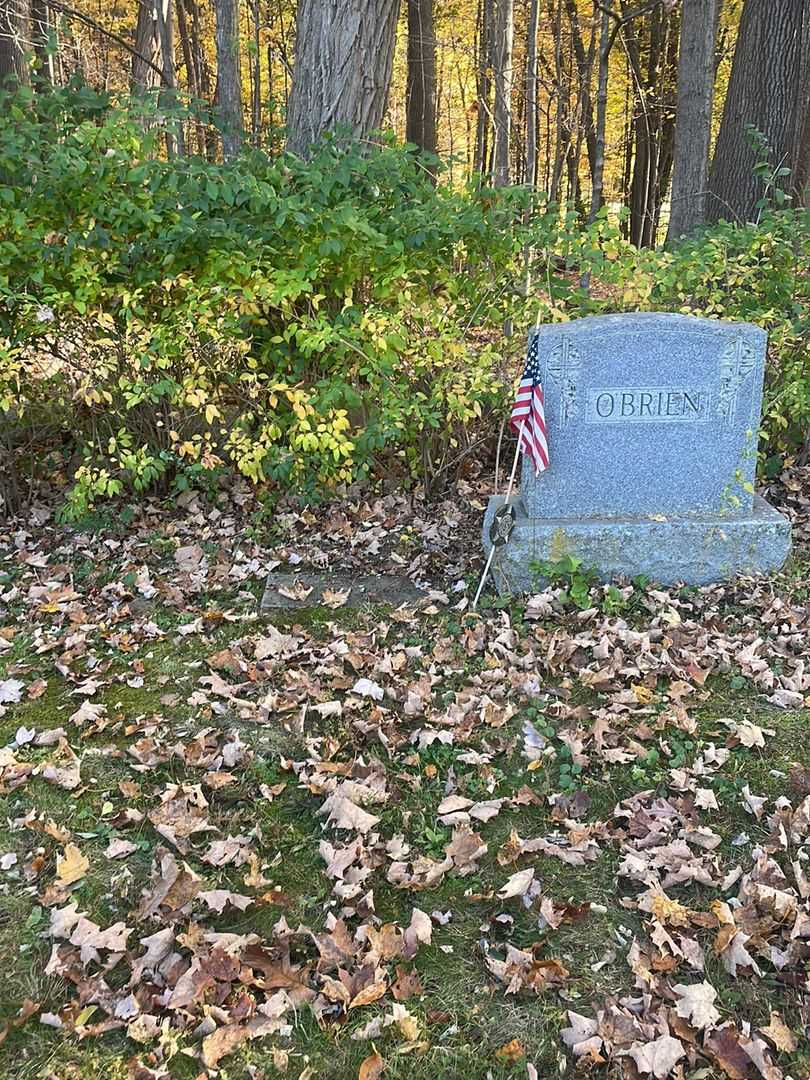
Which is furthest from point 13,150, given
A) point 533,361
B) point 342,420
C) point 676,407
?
point 676,407

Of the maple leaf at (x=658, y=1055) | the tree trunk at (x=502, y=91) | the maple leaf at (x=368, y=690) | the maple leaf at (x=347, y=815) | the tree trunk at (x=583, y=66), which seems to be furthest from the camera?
the tree trunk at (x=583, y=66)

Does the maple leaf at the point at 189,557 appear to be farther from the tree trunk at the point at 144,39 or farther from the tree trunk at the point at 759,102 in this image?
the tree trunk at the point at 144,39

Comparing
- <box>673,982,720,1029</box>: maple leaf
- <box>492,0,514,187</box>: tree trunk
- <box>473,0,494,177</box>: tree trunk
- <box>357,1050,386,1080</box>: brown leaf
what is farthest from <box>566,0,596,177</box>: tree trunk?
<box>357,1050,386,1080</box>: brown leaf

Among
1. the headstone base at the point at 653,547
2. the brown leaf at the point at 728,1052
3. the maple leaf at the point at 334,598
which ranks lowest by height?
the brown leaf at the point at 728,1052

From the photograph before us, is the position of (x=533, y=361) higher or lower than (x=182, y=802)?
higher

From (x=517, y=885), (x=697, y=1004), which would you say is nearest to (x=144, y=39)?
(x=517, y=885)

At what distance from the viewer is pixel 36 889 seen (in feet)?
10.6

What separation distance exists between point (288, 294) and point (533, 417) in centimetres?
165

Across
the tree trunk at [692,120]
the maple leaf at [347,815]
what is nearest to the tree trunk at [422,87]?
the tree trunk at [692,120]

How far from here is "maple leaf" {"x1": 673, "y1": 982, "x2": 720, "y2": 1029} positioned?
263 centimetres

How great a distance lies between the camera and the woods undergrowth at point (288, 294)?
550 cm

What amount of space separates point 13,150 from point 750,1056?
5727mm

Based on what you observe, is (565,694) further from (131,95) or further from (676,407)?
(131,95)

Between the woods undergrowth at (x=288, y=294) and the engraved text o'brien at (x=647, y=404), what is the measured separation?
2.70ft
